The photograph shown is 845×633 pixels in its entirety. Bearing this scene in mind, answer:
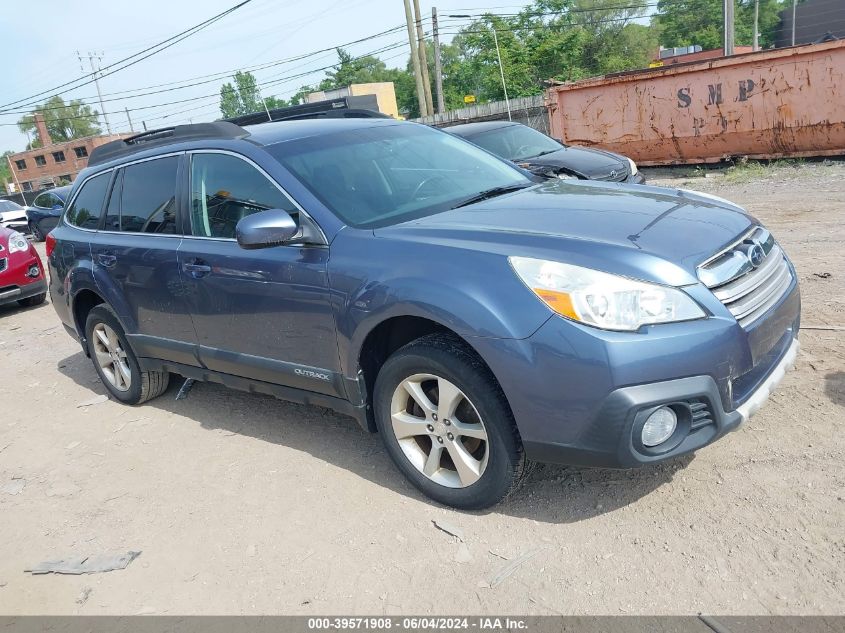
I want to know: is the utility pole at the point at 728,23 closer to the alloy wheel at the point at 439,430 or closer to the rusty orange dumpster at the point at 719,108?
the rusty orange dumpster at the point at 719,108

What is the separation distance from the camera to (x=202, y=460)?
13.9ft

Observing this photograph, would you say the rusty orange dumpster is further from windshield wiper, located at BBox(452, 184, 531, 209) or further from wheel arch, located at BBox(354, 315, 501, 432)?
wheel arch, located at BBox(354, 315, 501, 432)

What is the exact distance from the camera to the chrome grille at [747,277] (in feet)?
9.23

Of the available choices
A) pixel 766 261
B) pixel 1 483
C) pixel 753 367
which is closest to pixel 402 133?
pixel 766 261

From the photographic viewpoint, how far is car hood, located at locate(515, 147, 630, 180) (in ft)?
29.5

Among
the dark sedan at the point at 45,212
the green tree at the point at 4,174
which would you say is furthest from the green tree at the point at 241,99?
the dark sedan at the point at 45,212

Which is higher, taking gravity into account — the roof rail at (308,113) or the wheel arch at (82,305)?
the roof rail at (308,113)

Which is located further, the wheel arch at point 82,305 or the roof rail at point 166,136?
the wheel arch at point 82,305

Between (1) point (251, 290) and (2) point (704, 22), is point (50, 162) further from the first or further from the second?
(1) point (251, 290)

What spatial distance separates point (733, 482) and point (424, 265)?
65.7 inches

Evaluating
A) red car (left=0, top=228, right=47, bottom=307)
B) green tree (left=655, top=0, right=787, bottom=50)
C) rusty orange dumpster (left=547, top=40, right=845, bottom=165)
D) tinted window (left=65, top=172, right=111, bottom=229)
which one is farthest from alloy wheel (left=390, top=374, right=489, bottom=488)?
green tree (left=655, top=0, right=787, bottom=50)

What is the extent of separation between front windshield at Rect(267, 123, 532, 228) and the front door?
0.72ft

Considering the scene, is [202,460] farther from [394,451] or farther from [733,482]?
[733,482]

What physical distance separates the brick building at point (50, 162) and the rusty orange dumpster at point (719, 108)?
73.1 m
